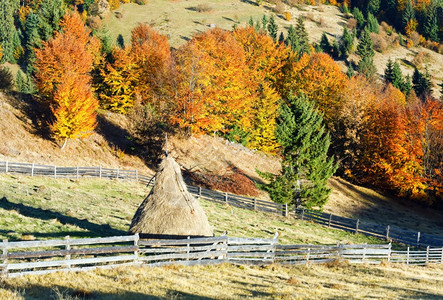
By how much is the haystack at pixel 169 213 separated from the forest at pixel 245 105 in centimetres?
1899

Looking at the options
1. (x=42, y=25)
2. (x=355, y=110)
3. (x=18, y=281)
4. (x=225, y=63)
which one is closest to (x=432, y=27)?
(x=355, y=110)

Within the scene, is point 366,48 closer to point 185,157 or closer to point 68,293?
point 185,157

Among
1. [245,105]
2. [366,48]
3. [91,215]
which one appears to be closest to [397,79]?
[366,48]

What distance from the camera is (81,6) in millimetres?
136125

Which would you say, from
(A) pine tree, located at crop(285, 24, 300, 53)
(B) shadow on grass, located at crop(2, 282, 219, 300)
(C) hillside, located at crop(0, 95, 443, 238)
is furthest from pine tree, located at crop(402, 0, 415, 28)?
(B) shadow on grass, located at crop(2, 282, 219, 300)

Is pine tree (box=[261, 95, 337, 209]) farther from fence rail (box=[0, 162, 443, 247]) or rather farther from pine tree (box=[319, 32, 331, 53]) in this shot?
pine tree (box=[319, 32, 331, 53])

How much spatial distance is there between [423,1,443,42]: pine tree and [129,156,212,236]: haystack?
14771 cm

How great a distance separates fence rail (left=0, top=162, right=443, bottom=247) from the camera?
32.0m

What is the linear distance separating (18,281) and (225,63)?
1864 inches

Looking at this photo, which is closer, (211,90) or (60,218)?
(60,218)

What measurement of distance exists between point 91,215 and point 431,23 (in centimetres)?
15204

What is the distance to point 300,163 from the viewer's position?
116 feet

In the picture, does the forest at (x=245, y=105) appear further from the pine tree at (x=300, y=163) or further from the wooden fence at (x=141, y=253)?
the wooden fence at (x=141, y=253)

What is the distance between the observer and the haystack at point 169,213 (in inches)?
655
